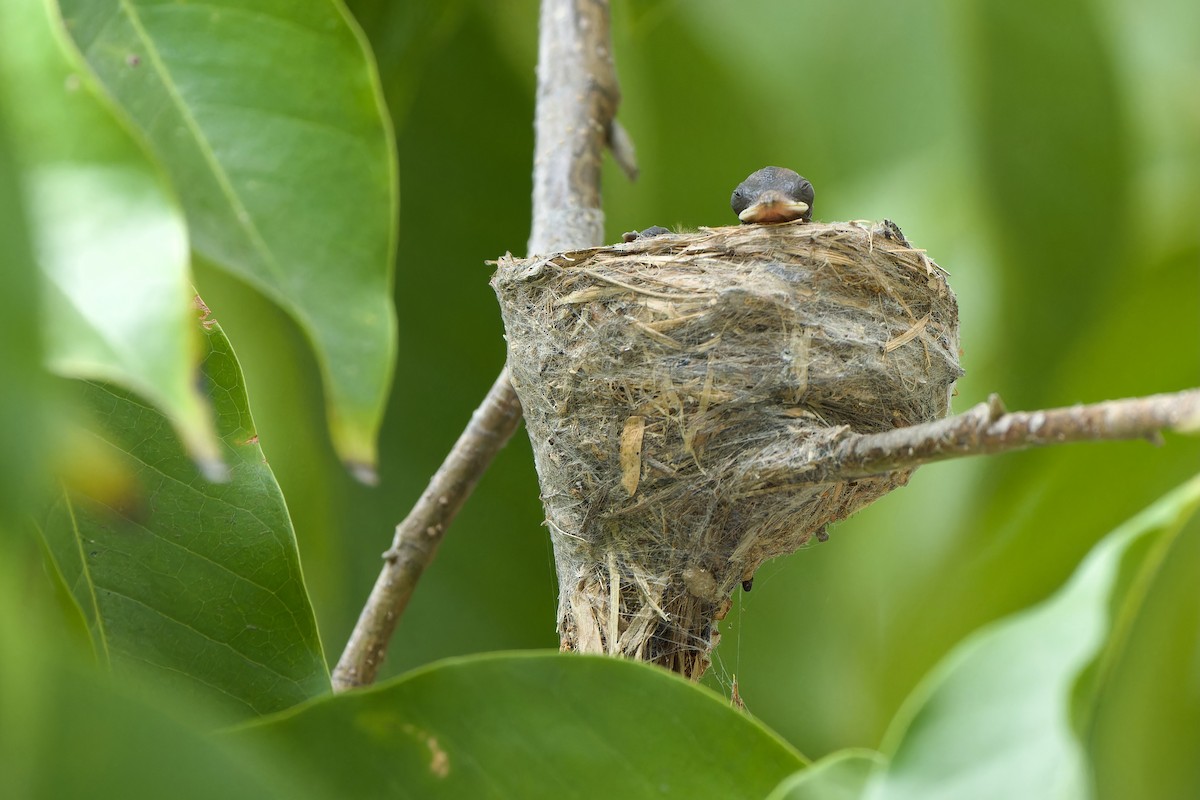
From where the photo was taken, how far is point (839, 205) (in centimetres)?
441

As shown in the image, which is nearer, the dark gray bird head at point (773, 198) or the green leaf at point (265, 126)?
the green leaf at point (265, 126)

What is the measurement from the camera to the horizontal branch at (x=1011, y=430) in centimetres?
105

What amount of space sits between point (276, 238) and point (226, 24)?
1.23 feet

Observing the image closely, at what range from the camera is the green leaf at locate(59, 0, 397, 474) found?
69.4 inches

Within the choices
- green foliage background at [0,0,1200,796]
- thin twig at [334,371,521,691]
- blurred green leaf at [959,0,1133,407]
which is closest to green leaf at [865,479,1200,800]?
thin twig at [334,371,521,691]

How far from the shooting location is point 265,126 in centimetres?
186

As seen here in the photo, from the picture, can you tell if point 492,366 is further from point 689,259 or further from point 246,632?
point 246,632

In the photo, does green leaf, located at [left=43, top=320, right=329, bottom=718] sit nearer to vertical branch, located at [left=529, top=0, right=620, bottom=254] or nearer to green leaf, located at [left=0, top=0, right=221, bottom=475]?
green leaf, located at [left=0, top=0, right=221, bottom=475]

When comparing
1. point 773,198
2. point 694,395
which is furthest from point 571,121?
point 694,395

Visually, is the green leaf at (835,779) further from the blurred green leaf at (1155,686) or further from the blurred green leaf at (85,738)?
the blurred green leaf at (85,738)

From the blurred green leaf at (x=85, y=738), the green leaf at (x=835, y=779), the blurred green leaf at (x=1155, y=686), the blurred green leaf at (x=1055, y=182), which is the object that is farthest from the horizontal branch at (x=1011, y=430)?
the blurred green leaf at (x=1055, y=182)

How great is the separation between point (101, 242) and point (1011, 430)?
2.83 ft

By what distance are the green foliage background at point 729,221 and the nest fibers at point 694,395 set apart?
1.76ft

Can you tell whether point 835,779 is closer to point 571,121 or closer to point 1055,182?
point 571,121
